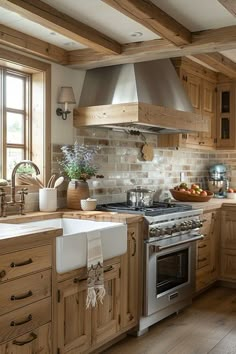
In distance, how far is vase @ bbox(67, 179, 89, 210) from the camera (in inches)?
146

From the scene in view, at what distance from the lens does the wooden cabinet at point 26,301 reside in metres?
2.29

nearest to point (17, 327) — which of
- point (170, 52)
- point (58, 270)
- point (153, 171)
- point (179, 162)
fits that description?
point (58, 270)

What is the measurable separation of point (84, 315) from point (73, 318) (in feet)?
0.35

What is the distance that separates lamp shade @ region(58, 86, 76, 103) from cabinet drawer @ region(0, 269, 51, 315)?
1669 millimetres

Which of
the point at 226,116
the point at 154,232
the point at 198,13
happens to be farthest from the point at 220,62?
the point at 154,232

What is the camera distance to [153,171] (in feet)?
16.0

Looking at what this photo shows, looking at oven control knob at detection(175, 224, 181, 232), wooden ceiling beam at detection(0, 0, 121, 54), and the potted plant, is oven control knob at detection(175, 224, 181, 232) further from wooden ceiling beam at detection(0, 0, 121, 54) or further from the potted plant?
wooden ceiling beam at detection(0, 0, 121, 54)

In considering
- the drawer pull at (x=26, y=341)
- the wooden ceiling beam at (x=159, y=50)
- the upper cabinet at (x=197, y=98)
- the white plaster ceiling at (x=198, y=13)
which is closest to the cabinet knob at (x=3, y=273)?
the drawer pull at (x=26, y=341)

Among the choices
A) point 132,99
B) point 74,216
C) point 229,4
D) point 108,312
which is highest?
point 229,4

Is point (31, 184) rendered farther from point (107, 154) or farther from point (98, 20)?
point (98, 20)

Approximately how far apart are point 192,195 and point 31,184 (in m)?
2.01

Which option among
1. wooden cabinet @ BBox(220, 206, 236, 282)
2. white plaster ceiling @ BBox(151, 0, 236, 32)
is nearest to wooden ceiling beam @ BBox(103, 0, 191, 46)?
white plaster ceiling @ BBox(151, 0, 236, 32)

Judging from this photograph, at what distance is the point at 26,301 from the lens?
2414 mm

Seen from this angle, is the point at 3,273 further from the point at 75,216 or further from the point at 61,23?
the point at 61,23
